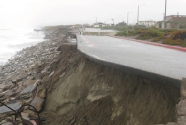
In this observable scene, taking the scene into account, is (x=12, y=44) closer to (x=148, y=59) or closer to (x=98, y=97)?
(x=148, y=59)

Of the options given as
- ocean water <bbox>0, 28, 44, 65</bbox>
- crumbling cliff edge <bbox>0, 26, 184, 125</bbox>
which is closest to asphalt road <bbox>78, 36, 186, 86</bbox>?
crumbling cliff edge <bbox>0, 26, 184, 125</bbox>

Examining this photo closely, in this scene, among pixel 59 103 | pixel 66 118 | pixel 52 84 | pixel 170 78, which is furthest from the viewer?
pixel 52 84

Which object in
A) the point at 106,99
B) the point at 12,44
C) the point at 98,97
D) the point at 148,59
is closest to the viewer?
the point at 106,99

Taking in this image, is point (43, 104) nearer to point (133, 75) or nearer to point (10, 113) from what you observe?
point (10, 113)

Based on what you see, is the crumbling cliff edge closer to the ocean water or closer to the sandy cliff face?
the sandy cliff face

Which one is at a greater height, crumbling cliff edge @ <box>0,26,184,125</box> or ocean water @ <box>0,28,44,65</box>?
crumbling cliff edge @ <box>0,26,184,125</box>

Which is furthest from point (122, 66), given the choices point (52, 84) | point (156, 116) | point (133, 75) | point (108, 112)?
point (52, 84)

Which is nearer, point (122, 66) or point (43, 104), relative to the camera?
point (122, 66)

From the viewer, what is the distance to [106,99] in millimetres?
4816

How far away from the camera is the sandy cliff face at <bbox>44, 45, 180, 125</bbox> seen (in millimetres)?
3600

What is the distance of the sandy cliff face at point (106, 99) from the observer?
142 inches

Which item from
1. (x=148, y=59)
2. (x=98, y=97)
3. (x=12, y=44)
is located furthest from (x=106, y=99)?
(x=12, y=44)

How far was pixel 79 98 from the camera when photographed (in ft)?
19.3

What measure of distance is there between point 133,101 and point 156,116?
694 mm
